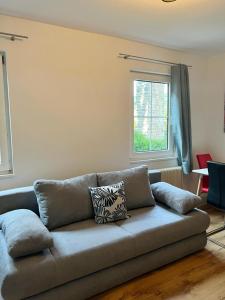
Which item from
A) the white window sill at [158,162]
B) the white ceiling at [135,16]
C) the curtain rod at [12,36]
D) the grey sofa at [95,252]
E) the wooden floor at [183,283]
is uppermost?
the white ceiling at [135,16]

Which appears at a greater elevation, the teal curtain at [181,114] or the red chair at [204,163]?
the teal curtain at [181,114]

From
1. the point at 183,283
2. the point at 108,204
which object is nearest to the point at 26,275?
the point at 108,204

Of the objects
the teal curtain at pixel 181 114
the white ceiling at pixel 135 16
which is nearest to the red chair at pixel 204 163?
the teal curtain at pixel 181 114

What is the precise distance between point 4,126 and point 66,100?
72cm

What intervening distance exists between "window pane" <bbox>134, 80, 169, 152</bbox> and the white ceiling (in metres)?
0.67

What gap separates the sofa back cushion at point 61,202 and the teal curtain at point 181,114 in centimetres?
181

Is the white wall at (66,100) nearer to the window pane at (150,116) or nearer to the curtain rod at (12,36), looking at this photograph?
the curtain rod at (12,36)

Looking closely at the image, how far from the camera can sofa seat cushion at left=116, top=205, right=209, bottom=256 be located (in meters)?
2.06

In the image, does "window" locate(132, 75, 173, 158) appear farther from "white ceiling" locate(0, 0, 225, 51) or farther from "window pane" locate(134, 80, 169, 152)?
"white ceiling" locate(0, 0, 225, 51)

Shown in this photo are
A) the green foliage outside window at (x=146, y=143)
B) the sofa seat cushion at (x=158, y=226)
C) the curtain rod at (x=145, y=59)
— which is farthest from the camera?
the green foliage outside window at (x=146, y=143)

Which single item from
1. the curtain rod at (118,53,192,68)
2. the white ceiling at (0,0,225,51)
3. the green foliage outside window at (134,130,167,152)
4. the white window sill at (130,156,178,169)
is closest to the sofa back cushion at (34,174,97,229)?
the white window sill at (130,156,178,169)

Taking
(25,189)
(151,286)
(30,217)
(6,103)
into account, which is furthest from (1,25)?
(151,286)

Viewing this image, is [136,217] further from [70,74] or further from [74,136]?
[70,74]

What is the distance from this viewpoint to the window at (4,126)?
2402 mm
